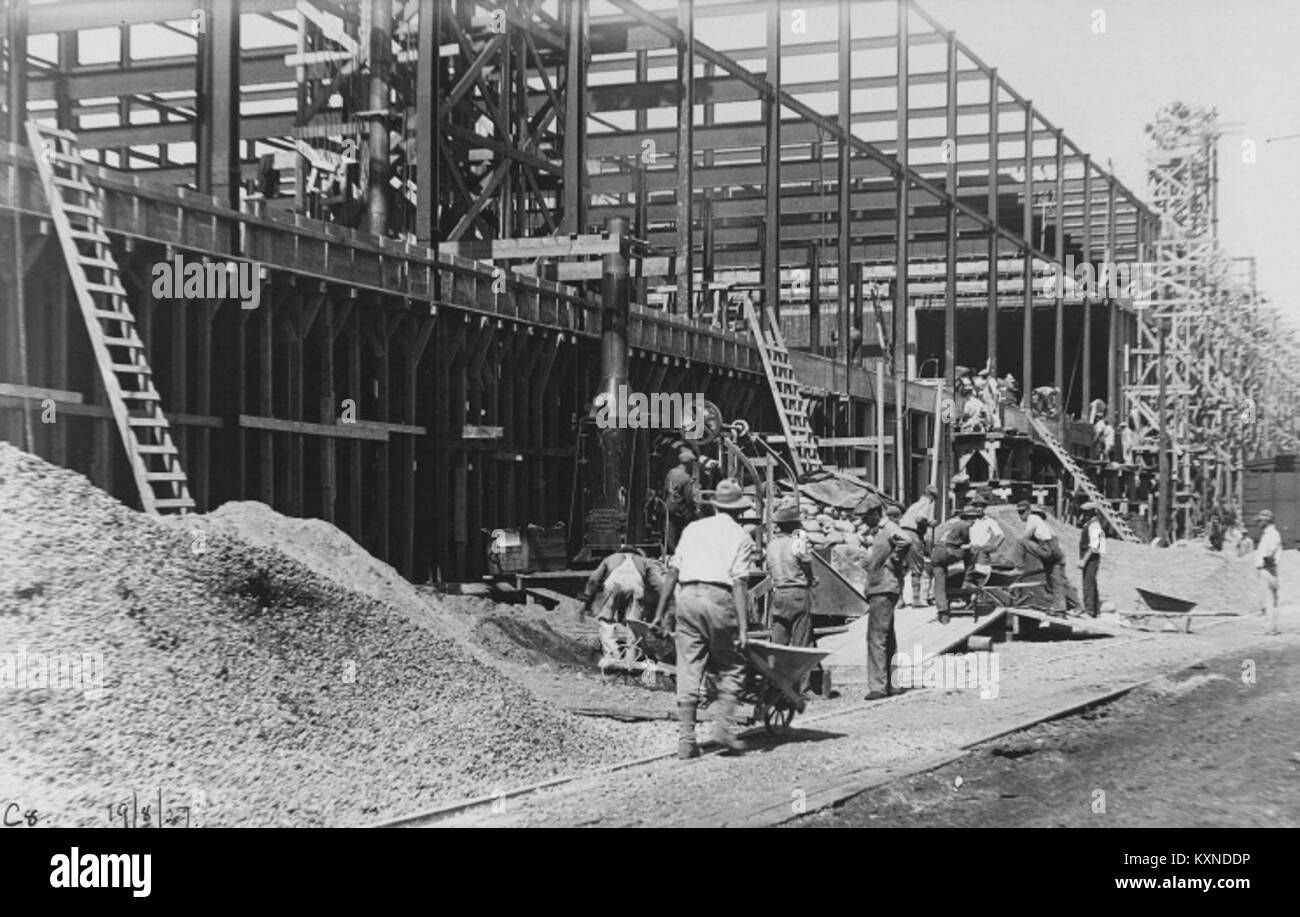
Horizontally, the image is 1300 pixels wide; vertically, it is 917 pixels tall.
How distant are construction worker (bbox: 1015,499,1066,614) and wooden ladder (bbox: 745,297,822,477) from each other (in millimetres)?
4970

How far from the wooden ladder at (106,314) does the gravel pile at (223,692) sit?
233 centimetres

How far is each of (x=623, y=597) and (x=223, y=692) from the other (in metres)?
6.97

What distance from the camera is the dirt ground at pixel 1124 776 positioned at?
28.4 feet

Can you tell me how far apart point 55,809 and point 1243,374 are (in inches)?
1850

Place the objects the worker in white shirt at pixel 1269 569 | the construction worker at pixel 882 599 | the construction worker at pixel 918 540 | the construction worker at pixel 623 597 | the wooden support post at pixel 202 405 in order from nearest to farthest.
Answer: the construction worker at pixel 882 599
the wooden support post at pixel 202 405
the construction worker at pixel 623 597
the worker in white shirt at pixel 1269 569
the construction worker at pixel 918 540

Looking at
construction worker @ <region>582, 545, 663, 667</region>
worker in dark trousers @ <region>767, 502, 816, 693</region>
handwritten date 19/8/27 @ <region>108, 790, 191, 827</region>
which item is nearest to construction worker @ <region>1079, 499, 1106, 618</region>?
construction worker @ <region>582, 545, 663, 667</region>

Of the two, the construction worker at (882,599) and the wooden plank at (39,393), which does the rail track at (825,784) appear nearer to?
the construction worker at (882,599)

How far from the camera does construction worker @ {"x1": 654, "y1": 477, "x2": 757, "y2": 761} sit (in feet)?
34.4

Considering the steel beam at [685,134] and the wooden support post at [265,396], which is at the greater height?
the steel beam at [685,134]

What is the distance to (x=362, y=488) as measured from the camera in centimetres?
1756

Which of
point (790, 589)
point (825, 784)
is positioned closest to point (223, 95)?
point (790, 589)

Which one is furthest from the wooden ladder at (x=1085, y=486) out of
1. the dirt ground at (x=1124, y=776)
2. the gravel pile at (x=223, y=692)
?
the gravel pile at (x=223, y=692)

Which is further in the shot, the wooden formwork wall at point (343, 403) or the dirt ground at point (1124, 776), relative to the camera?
the wooden formwork wall at point (343, 403)

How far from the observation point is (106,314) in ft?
43.1
